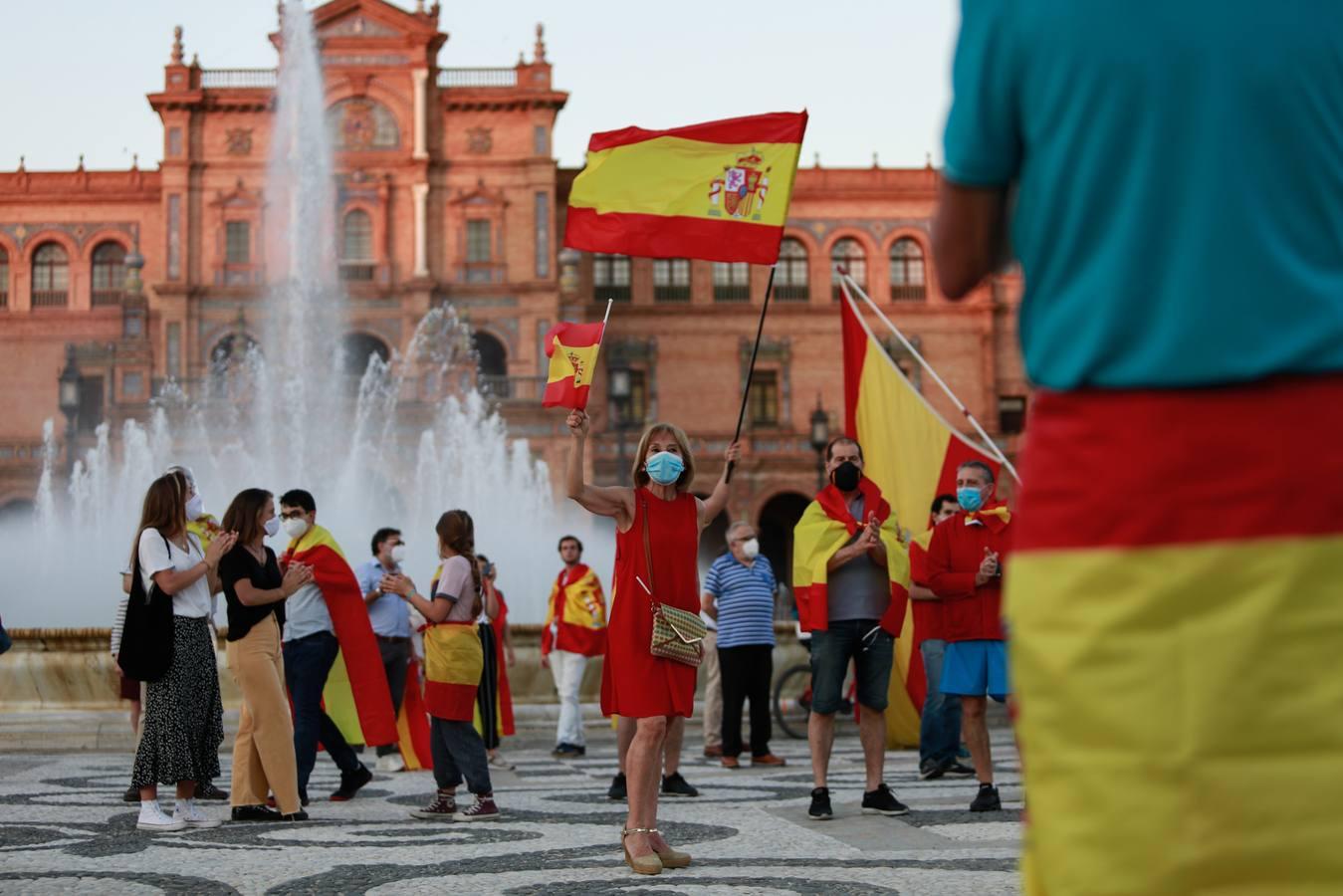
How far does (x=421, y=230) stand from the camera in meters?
47.2

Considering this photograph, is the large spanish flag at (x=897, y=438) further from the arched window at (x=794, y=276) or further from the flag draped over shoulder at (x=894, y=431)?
the arched window at (x=794, y=276)

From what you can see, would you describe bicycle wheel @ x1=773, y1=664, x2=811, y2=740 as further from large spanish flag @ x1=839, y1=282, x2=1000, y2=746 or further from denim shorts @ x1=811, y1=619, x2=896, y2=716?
denim shorts @ x1=811, y1=619, x2=896, y2=716

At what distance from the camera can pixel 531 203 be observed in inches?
1886

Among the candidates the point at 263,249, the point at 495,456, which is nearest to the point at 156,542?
the point at 495,456

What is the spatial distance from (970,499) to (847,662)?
1.16m

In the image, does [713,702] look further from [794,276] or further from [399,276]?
[794,276]

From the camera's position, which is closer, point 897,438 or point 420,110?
point 897,438

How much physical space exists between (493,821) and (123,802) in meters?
2.36

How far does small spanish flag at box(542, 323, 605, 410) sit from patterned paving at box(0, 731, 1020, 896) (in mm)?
1818

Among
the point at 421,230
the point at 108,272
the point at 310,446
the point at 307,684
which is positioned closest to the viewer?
the point at 307,684

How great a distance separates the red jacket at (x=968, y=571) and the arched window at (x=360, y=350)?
128 feet

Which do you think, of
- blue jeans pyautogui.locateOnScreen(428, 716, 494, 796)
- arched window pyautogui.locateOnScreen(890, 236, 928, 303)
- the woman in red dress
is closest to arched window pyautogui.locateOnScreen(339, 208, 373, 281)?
arched window pyautogui.locateOnScreen(890, 236, 928, 303)

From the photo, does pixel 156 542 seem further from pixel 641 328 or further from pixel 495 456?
pixel 641 328

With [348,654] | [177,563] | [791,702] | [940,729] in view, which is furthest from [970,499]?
[791,702]
